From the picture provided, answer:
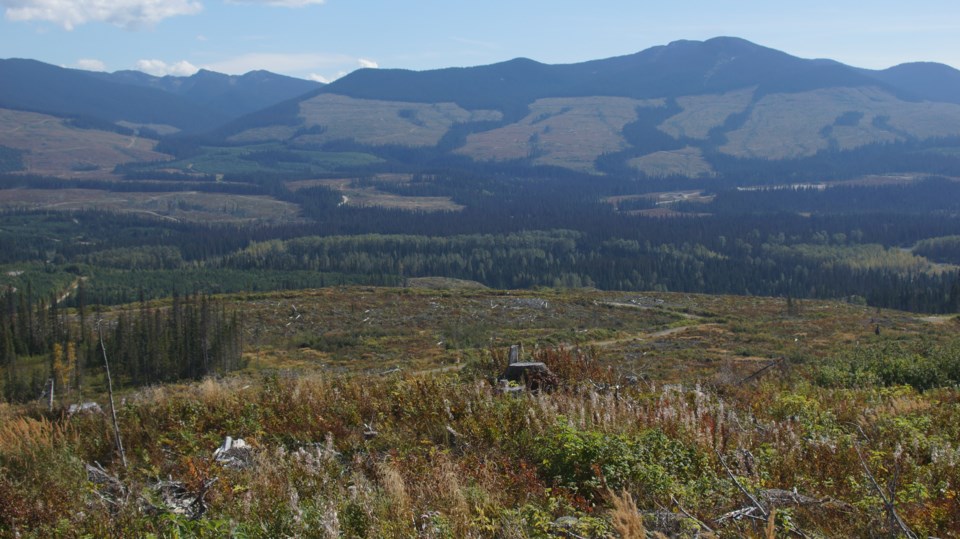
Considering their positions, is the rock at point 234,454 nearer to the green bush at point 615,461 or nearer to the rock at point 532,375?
the green bush at point 615,461

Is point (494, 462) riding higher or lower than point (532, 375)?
higher

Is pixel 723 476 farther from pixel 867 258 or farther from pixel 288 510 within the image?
pixel 867 258

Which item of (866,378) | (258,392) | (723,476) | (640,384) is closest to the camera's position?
(723,476)

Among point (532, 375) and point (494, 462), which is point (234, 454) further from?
point (532, 375)

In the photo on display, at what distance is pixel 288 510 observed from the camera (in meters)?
7.16

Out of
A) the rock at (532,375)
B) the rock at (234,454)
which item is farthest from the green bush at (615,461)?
the rock at (532,375)

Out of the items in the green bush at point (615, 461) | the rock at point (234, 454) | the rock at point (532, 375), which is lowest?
the rock at point (532, 375)

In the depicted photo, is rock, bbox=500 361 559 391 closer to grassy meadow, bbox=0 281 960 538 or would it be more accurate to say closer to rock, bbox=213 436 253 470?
grassy meadow, bbox=0 281 960 538

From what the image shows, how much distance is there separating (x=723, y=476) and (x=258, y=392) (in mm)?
8309

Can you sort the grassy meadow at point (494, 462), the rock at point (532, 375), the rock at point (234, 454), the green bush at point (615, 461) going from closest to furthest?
the grassy meadow at point (494, 462)
the green bush at point (615, 461)
the rock at point (234, 454)
the rock at point (532, 375)

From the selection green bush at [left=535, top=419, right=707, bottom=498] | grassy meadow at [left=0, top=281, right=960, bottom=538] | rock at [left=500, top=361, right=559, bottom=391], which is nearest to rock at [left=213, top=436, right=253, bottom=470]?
grassy meadow at [left=0, top=281, right=960, bottom=538]

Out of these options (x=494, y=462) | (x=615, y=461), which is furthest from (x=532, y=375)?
(x=615, y=461)

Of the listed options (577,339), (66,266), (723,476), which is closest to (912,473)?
(723,476)

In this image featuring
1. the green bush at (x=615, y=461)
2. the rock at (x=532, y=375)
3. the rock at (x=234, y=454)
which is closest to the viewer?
the green bush at (x=615, y=461)
